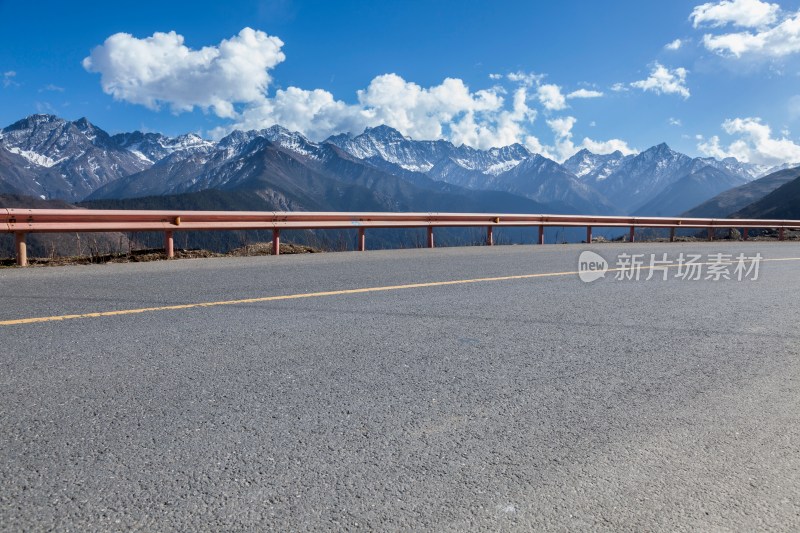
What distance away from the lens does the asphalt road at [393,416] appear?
222cm

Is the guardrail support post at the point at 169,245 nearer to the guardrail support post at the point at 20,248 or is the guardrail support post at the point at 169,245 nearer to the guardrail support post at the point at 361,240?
the guardrail support post at the point at 20,248

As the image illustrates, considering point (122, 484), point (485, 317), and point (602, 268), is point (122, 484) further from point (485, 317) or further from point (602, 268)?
point (602, 268)

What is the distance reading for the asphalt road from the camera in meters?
2.22

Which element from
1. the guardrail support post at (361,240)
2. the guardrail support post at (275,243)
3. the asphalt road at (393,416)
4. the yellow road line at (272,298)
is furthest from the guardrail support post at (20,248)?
the guardrail support post at (361,240)

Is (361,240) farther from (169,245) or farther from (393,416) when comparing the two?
(393,416)

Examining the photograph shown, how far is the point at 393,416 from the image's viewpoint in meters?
3.04

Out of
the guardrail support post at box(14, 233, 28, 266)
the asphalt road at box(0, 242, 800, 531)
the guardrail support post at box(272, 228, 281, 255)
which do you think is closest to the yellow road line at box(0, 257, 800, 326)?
the asphalt road at box(0, 242, 800, 531)

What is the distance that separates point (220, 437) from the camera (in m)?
2.74

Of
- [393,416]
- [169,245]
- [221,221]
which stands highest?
[221,221]

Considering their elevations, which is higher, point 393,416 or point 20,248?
point 20,248

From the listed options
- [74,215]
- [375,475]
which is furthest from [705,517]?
[74,215]

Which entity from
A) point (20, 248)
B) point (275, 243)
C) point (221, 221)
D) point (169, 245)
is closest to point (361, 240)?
point (275, 243)

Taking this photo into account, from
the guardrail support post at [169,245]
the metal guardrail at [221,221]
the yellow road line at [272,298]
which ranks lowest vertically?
the yellow road line at [272,298]

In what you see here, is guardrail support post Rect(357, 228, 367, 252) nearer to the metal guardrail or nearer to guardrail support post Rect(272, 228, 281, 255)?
the metal guardrail
